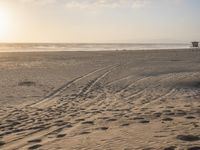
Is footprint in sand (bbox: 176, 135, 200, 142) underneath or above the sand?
above

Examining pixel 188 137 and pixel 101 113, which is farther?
pixel 101 113

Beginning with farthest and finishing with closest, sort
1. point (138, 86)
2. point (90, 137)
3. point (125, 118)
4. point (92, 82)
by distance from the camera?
point (92, 82), point (138, 86), point (125, 118), point (90, 137)

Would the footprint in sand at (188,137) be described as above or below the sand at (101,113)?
above

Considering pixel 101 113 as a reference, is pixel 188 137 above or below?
above

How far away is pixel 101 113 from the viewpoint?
390 inches

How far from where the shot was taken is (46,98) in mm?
13242

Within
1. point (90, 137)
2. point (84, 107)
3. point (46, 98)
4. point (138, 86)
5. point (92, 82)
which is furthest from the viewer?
point (92, 82)

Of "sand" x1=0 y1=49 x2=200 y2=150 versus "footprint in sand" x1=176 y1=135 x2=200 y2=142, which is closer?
"footprint in sand" x1=176 y1=135 x2=200 y2=142

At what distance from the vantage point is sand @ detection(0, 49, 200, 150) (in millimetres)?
6801

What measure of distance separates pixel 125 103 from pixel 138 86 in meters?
4.13

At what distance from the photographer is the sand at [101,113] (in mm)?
6801

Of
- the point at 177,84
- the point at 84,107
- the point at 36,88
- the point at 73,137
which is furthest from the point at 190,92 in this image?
the point at 73,137

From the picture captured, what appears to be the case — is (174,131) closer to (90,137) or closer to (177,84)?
(90,137)

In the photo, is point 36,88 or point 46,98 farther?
point 36,88
